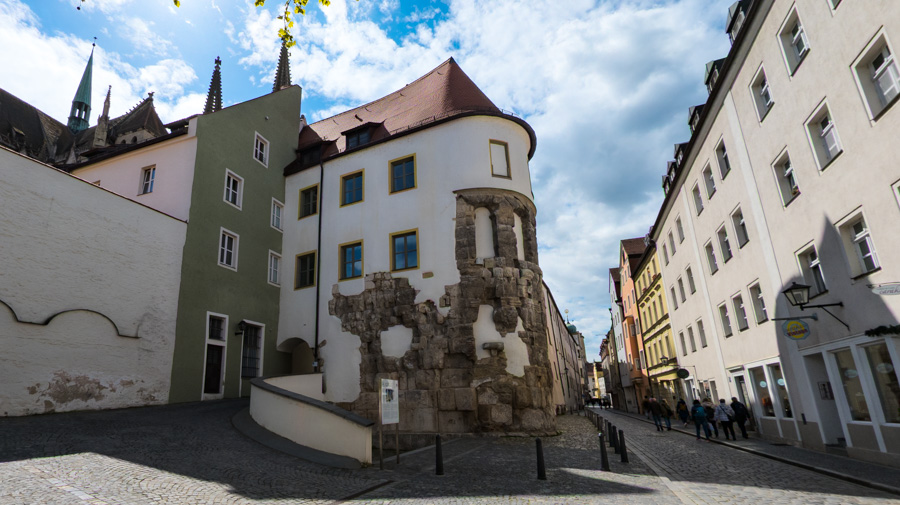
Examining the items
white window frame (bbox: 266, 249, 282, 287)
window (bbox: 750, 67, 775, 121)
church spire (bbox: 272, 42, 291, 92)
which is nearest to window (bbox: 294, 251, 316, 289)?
white window frame (bbox: 266, 249, 282, 287)

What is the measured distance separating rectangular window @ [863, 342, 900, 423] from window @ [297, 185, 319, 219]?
1930 cm

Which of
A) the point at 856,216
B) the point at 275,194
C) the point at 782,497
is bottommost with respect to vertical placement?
the point at 782,497

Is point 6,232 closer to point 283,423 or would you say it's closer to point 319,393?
point 283,423

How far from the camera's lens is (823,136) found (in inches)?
440

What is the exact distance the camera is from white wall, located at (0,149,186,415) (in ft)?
39.6

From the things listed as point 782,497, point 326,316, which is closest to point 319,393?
point 326,316

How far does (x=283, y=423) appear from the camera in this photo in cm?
1112

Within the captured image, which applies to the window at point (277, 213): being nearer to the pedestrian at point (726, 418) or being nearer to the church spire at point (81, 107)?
the pedestrian at point (726, 418)

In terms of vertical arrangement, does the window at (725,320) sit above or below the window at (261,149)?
below

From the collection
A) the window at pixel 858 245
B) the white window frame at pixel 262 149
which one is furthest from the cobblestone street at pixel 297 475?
the white window frame at pixel 262 149

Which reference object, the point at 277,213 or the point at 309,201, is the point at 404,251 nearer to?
the point at 309,201

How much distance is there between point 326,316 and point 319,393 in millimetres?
3024

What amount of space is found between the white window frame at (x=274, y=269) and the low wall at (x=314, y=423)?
31.2 ft

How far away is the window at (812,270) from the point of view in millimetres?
11688
